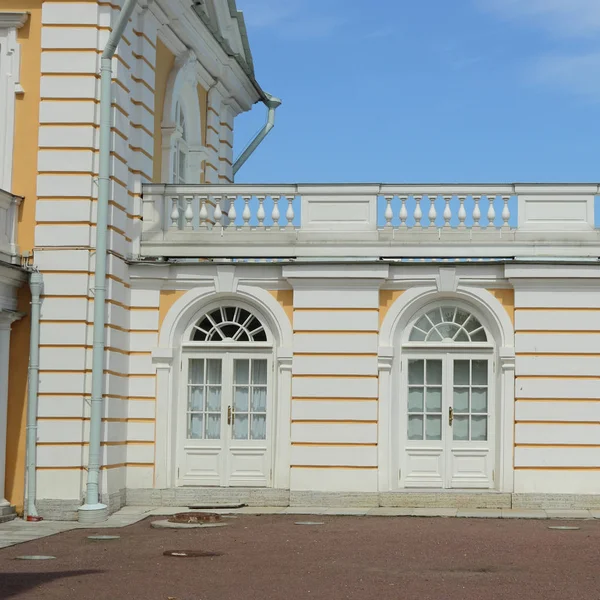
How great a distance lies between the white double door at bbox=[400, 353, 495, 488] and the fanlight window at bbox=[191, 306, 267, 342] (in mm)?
2171

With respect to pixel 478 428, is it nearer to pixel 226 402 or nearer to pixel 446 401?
pixel 446 401

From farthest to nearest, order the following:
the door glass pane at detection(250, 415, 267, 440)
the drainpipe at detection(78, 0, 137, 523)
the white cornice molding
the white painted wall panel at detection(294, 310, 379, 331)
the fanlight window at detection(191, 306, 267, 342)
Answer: the fanlight window at detection(191, 306, 267, 342), the door glass pane at detection(250, 415, 267, 440), the white painted wall panel at detection(294, 310, 379, 331), the white cornice molding, the drainpipe at detection(78, 0, 137, 523)

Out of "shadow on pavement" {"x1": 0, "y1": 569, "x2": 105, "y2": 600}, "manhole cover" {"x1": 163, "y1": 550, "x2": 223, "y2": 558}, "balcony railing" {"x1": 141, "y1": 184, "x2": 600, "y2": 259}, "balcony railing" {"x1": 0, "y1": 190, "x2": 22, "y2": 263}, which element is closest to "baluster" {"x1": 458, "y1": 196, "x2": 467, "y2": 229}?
"balcony railing" {"x1": 141, "y1": 184, "x2": 600, "y2": 259}

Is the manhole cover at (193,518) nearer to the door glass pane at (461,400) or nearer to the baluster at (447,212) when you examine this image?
the door glass pane at (461,400)

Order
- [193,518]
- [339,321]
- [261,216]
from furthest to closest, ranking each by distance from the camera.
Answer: [261,216], [339,321], [193,518]

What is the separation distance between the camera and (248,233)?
17906 millimetres

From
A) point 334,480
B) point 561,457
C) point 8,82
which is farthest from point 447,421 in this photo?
point 8,82

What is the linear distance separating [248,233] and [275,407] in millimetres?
2378

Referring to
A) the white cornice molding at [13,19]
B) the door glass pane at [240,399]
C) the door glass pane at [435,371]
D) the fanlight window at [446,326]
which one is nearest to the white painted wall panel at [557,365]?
the fanlight window at [446,326]

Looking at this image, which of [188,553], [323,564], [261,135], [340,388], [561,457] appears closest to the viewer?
[323,564]

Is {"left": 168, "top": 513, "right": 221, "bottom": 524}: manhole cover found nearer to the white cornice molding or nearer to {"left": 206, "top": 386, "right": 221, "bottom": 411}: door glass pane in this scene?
{"left": 206, "top": 386, "right": 221, "bottom": 411}: door glass pane

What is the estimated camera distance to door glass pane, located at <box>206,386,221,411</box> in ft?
59.3

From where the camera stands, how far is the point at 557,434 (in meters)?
17.0

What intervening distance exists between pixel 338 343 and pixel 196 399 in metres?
2.19
